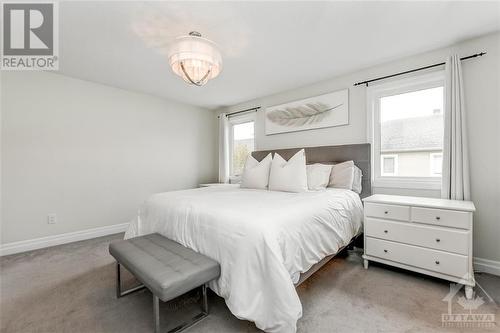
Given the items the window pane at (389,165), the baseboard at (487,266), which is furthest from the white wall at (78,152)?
the baseboard at (487,266)

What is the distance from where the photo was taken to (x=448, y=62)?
225 centimetres

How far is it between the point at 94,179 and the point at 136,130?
1.02m

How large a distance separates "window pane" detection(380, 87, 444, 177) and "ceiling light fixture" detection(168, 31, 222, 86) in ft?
7.37

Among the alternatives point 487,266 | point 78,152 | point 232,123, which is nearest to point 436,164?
point 487,266

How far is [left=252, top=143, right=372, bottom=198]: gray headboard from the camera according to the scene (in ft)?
9.09

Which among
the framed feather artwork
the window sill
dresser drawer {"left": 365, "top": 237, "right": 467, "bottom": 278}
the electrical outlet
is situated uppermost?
the framed feather artwork

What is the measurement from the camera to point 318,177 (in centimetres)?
271

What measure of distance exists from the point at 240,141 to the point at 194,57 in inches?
112

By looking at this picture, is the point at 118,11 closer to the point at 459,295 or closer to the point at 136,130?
the point at 136,130

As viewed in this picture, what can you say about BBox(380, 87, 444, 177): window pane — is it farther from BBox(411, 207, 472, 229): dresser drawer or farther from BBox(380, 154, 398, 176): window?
BBox(411, 207, 472, 229): dresser drawer

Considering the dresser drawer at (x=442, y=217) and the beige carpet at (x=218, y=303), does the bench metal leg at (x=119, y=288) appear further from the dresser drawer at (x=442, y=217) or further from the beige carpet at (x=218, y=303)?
the dresser drawer at (x=442, y=217)

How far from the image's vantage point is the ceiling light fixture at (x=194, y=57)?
185 cm

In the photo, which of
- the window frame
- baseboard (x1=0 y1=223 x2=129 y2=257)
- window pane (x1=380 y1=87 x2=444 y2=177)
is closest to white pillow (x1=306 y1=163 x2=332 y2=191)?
window pane (x1=380 y1=87 x2=444 y2=177)

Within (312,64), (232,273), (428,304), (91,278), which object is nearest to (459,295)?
(428,304)
